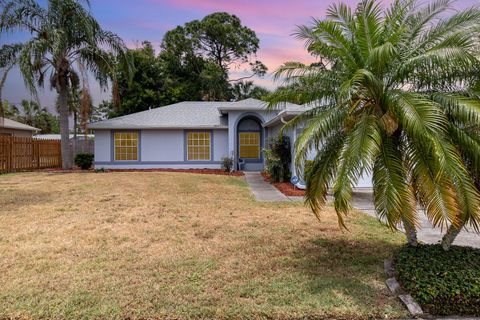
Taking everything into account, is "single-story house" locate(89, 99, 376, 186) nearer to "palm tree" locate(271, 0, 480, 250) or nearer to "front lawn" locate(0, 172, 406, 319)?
"front lawn" locate(0, 172, 406, 319)

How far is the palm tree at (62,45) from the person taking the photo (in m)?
18.8

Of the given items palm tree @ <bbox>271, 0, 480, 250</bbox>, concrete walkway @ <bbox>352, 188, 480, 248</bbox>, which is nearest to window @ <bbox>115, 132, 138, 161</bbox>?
concrete walkway @ <bbox>352, 188, 480, 248</bbox>

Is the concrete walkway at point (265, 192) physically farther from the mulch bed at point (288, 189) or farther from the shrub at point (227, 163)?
the shrub at point (227, 163)

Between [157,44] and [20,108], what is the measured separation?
2752 cm

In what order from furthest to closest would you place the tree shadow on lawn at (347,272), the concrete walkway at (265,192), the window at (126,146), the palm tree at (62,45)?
1. the window at (126,146)
2. the palm tree at (62,45)
3. the concrete walkway at (265,192)
4. the tree shadow on lawn at (347,272)

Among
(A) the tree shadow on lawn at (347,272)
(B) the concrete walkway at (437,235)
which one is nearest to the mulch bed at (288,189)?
(B) the concrete walkway at (437,235)

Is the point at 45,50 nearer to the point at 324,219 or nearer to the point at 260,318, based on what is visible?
the point at 324,219

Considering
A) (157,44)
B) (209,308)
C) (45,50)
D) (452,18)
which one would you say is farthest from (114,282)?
(157,44)

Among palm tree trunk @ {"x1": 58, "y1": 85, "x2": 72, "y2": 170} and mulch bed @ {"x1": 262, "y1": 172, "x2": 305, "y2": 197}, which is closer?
mulch bed @ {"x1": 262, "y1": 172, "x2": 305, "y2": 197}

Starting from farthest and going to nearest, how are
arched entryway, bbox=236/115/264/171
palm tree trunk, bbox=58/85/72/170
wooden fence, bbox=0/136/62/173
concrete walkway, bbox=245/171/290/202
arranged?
arched entryway, bbox=236/115/264/171
palm tree trunk, bbox=58/85/72/170
wooden fence, bbox=0/136/62/173
concrete walkway, bbox=245/171/290/202

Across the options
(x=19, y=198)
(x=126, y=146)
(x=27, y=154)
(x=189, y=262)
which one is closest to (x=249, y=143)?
(x=126, y=146)

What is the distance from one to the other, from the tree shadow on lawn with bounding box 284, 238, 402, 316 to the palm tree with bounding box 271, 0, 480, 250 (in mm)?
852

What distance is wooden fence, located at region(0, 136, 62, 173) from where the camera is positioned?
20484 millimetres

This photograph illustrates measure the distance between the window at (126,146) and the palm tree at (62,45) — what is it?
2.98m
